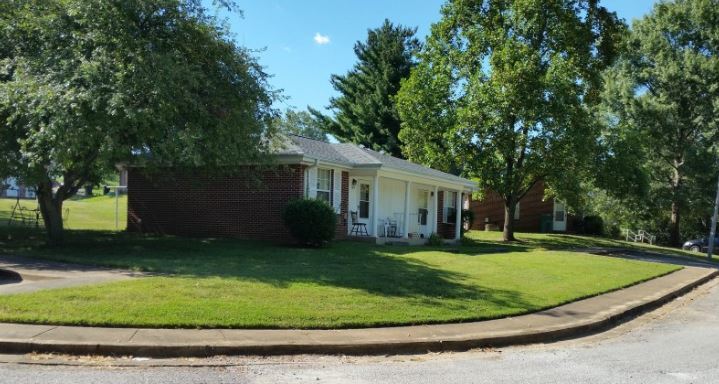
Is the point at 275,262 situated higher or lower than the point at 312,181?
lower

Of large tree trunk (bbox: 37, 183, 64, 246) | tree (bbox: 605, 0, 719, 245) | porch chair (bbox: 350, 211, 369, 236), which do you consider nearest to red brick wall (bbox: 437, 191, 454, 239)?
porch chair (bbox: 350, 211, 369, 236)

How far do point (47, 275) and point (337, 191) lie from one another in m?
11.4

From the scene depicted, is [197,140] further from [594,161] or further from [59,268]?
[594,161]

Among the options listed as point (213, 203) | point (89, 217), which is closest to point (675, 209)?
point (213, 203)

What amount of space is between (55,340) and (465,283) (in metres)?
8.25

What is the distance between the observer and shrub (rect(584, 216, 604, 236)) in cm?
4528

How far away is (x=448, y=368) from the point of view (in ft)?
23.6

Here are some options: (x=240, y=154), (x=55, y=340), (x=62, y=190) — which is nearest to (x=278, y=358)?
(x=55, y=340)

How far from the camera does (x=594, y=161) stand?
97.3 ft

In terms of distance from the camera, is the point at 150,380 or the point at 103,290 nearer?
the point at 150,380

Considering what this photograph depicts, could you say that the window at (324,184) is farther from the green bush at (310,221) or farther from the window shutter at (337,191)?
the green bush at (310,221)

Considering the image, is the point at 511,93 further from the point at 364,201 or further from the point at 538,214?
the point at 538,214

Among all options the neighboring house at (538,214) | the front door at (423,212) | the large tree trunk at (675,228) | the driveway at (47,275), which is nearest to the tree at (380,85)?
the neighboring house at (538,214)

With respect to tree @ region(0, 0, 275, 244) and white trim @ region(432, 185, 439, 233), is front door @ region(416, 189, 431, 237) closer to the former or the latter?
Answer: white trim @ region(432, 185, 439, 233)
